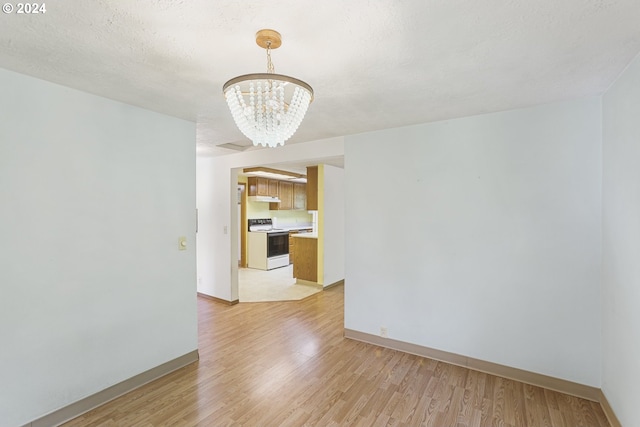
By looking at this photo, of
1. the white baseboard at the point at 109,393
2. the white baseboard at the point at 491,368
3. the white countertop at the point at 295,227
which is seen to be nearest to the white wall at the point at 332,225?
the white baseboard at the point at 491,368

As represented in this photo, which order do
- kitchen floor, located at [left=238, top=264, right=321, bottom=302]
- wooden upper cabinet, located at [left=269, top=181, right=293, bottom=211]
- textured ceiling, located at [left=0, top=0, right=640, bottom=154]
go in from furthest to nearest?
1. wooden upper cabinet, located at [left=269, top=181, right=293, bottom=211]
2. kitchen floor, located at [left=238, top=264, right=321, bottom=302]
3. textured ceiling, located at [left=0, top=0, right=640, bottom=154]

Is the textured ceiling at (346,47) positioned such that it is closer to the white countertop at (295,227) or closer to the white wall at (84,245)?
the white wall at (84,245)

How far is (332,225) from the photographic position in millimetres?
5723

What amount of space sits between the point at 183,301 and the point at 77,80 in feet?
6.55

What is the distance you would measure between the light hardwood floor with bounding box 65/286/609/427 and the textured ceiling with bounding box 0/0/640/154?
2.34 metres

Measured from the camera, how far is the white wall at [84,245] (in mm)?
1968

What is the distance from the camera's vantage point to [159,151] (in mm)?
2797

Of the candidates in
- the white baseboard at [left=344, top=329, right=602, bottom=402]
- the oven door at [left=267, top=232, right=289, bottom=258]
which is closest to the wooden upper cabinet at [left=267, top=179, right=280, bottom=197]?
the oven door at [left=267, top=232, right=289, bottom=258]

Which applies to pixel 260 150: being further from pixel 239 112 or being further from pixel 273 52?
pixel 239 112

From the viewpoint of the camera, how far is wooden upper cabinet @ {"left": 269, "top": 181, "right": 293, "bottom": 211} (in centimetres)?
793

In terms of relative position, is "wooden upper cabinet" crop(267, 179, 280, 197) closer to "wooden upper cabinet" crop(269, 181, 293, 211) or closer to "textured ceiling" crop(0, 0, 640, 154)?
"wooden upper cabinet" crop(269, 181, 293, 211)

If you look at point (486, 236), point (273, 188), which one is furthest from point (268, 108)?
point (273, 188)

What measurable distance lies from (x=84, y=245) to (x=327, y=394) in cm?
219

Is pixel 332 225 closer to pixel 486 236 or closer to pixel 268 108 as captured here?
pixel 486 236
